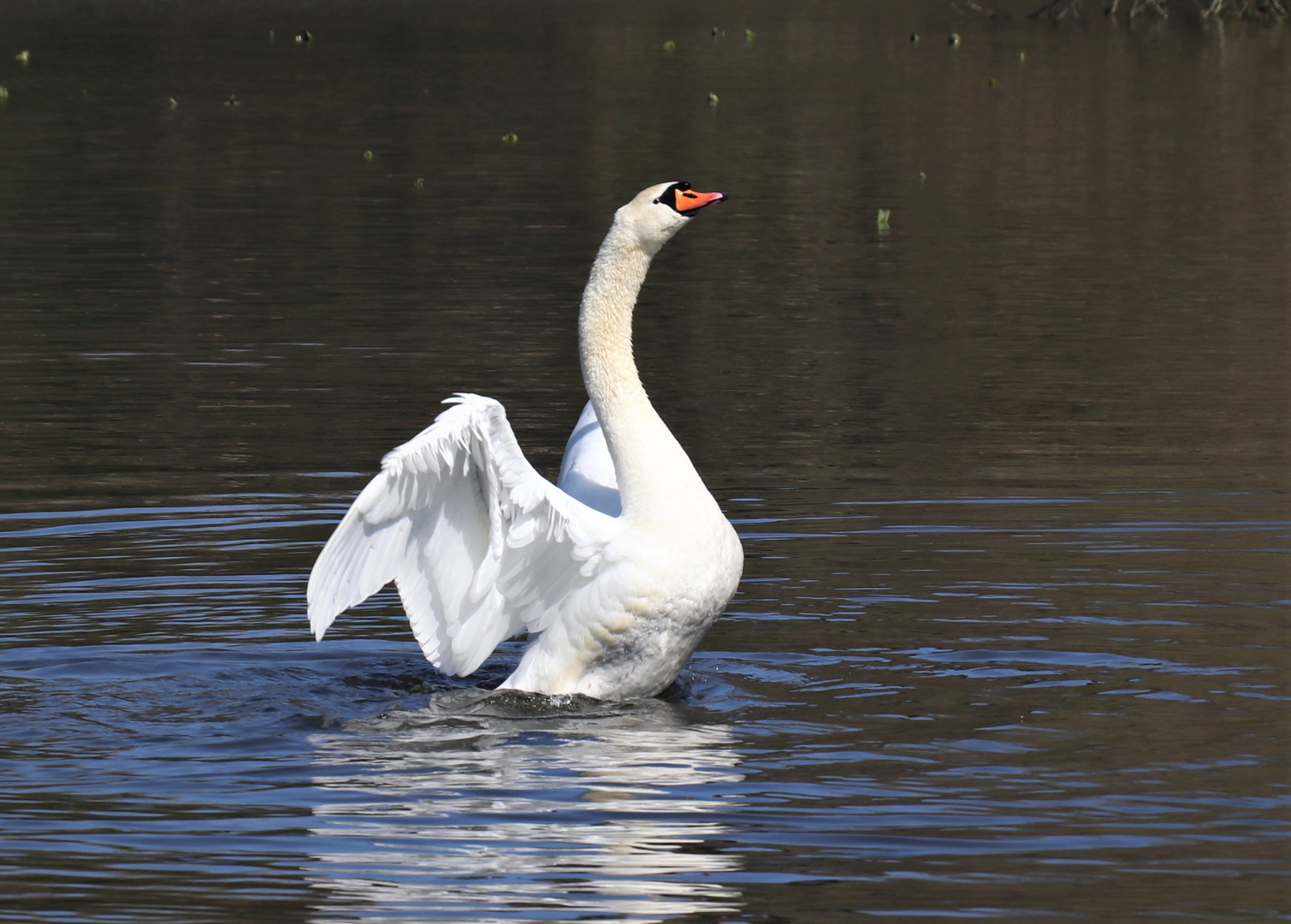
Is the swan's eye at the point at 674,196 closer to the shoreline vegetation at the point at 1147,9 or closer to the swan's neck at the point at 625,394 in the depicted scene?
the swan's neck at the point at 625,394

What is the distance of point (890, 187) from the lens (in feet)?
96.6

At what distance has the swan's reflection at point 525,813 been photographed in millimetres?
6414

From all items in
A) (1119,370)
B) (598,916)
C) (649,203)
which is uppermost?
(649,203)

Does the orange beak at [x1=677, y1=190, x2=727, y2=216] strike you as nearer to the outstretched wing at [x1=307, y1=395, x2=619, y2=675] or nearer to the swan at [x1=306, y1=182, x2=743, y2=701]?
the swan at [x1=306, y1=182, x2=743, y2=701]

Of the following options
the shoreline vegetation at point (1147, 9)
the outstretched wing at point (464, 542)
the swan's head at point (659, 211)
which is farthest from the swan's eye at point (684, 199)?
the shoreline vegetation at point (1147, 9)

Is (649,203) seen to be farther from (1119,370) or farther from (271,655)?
(1119,370)

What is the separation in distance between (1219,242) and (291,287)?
1080 centimetres

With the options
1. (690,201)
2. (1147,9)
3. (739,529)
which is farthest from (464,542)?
(1147,9)

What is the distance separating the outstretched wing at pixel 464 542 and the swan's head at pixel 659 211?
108 cm

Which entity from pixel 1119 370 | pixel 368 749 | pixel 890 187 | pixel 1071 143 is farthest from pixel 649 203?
pixel 1071 143

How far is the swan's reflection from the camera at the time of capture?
21.0ft

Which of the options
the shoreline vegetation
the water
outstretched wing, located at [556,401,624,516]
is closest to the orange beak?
outstretched wing, located at [556,401,624,516]

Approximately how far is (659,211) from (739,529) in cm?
343

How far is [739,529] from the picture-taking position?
11.5 metres
